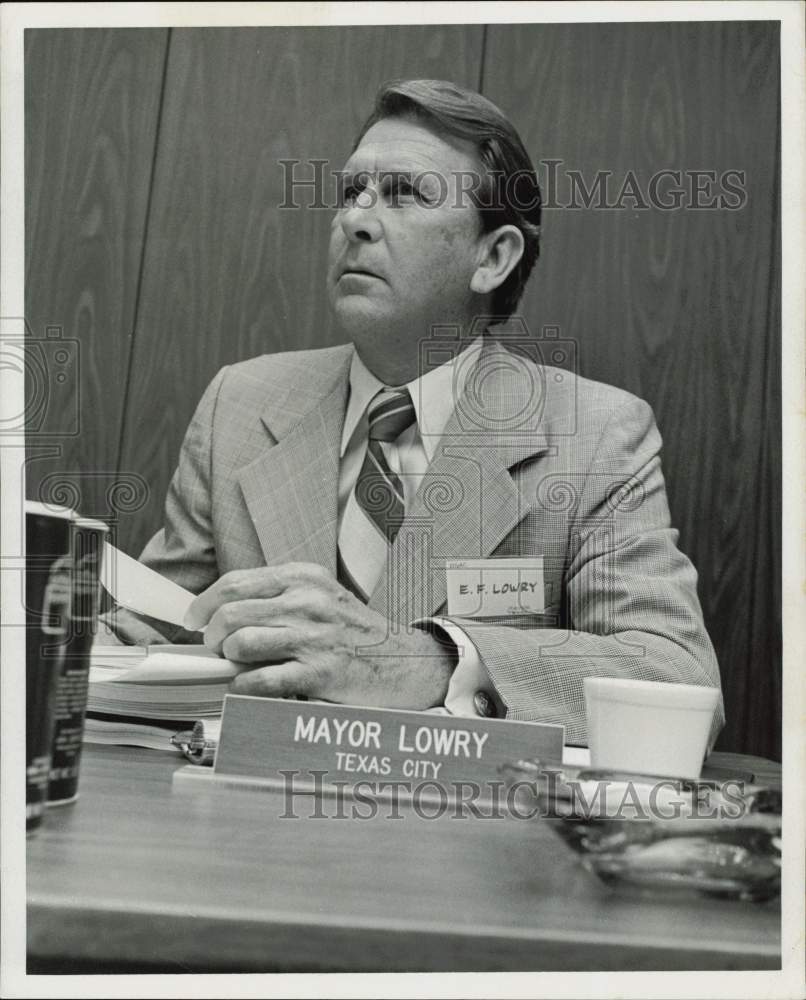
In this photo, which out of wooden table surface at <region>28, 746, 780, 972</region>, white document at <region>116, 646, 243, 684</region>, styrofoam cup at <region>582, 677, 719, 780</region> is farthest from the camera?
white document at <region>116, 646, 243, 684</region>

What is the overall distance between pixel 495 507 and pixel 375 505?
0.42 feet

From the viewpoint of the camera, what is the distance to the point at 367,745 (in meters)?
0.92

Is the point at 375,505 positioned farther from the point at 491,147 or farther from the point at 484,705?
the point at 491,147

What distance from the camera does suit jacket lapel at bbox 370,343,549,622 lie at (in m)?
1.10

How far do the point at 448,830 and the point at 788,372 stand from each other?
61 centimetres

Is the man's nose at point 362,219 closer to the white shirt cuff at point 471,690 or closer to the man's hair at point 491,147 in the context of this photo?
the man's hair at point 491,147

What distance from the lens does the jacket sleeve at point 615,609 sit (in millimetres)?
1021

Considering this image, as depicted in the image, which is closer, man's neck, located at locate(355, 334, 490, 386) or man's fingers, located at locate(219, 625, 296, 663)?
man's fingers, located at locate(219, 625, 296, 663)

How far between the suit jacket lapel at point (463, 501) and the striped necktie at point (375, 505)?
1 cm

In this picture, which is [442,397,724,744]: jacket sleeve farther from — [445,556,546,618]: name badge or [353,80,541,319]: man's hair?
[353,80,541,319]: man's hair

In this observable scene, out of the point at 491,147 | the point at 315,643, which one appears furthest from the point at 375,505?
the point at 491,147

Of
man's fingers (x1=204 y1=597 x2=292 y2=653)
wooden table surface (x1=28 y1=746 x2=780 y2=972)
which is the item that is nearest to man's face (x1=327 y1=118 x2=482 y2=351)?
man's fingers (x1=204 y1=597 x2=292 y2=653)

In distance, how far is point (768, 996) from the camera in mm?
961

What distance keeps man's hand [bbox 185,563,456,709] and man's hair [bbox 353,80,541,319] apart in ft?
1.29
